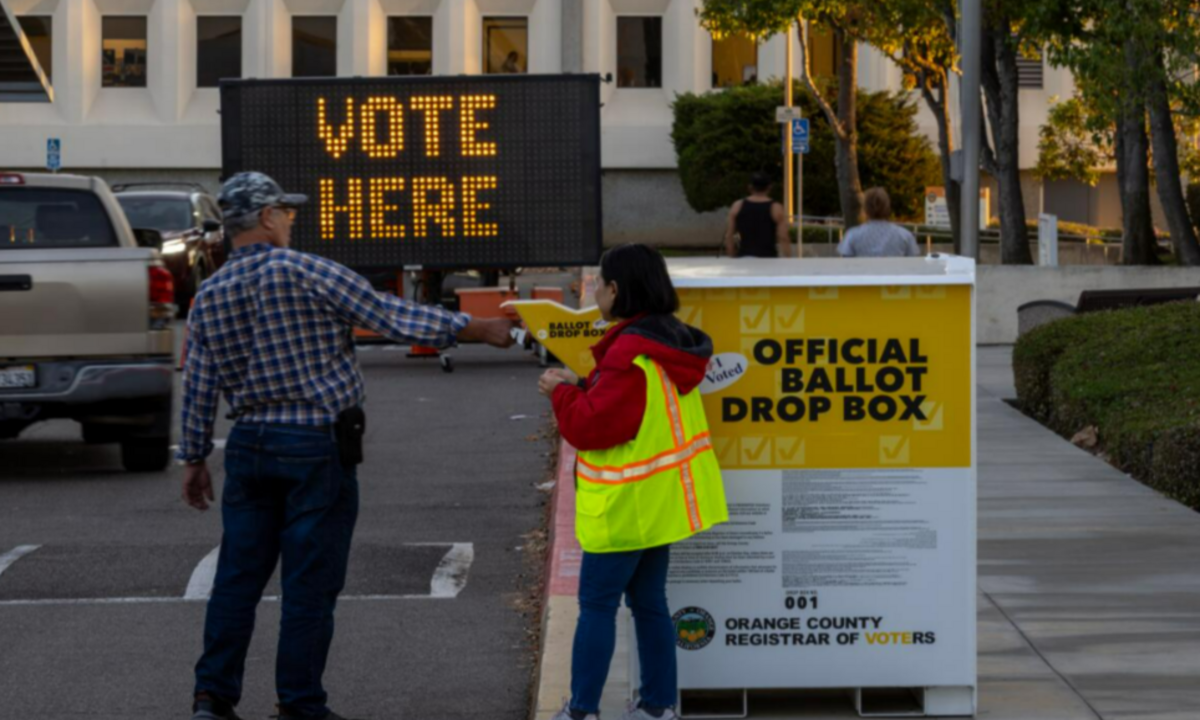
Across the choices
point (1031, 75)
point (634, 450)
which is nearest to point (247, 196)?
point (634, 450)

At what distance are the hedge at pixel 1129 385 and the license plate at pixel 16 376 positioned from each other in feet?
22.0

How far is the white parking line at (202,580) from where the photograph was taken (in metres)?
9.02

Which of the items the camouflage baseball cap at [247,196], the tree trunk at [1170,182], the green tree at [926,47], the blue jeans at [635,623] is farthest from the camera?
the green tree at [926,47]

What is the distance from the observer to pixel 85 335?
12586mm

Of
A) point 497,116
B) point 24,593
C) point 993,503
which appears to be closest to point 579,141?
point 497,116

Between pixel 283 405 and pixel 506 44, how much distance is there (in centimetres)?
5094

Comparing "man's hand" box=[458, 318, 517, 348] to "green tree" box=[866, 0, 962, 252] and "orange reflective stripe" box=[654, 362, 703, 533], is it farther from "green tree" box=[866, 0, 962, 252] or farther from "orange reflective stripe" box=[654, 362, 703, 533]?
"green tree" box=[866, 0, 962, 252]

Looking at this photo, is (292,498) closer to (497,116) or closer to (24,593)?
(24,593)

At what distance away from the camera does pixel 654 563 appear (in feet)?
19.2

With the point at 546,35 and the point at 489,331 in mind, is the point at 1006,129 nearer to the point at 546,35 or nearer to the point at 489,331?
the point at 489,331

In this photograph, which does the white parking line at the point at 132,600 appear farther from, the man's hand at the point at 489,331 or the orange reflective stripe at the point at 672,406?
the orange reflective stripe at the point at 672,406

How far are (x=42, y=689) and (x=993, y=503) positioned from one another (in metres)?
5.58

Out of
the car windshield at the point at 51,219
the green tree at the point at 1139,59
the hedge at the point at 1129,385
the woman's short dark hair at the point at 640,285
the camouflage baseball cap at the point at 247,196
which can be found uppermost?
the green tree at the point at 1139,59

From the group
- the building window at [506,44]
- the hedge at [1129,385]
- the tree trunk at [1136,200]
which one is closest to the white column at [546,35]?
the building window at [506,44]
